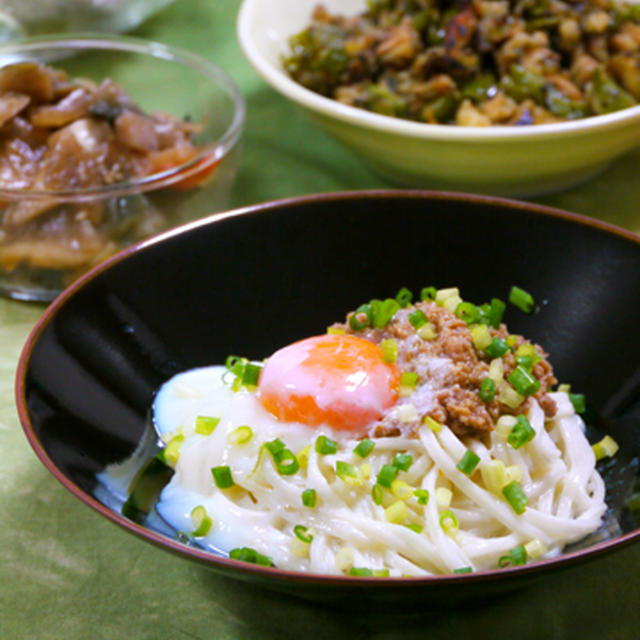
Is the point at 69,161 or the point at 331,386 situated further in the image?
the point at 69,161

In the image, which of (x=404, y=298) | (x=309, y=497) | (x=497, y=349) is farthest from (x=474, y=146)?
(x=309, y=497)

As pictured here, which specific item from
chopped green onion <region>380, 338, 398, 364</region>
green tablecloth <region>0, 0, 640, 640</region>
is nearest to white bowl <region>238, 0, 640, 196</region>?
green tablecloth <region>0, 0, 640, 640</region>

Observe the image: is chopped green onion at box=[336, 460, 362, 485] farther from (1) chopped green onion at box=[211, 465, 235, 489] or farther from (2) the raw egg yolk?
(1) chopped green onion at box=[211, 465, 235, 489]

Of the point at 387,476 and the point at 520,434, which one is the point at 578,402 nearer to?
the point at 520,434

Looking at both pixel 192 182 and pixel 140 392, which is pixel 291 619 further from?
pixel 192 182

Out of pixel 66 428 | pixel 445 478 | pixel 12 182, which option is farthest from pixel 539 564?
pixel 12 182

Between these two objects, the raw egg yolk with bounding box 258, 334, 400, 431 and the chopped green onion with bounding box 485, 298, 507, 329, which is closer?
the raw egg yolk with bounding box 258, 334, 400, 431
